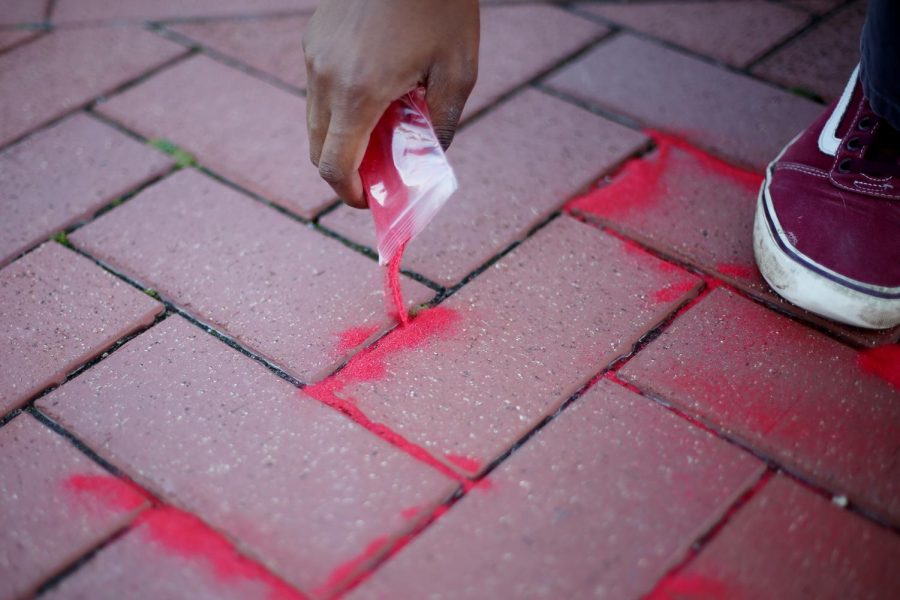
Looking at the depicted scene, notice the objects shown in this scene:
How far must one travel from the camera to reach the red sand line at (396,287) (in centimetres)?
138

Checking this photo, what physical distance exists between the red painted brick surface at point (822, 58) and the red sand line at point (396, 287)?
1.16m

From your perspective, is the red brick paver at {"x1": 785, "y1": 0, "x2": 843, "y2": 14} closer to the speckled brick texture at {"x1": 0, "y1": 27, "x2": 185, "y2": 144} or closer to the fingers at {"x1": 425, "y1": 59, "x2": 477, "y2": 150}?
the fingers at {"x1": 425, "y1": 59, "x2": 477, "y2": 150}

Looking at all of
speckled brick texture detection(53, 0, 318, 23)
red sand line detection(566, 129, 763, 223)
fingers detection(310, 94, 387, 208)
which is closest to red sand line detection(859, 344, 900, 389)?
red sand line detection(566, 129, 763, 223)

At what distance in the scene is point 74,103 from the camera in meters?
2.03

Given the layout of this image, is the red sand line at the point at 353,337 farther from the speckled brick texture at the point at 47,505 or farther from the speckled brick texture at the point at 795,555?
the speckled brick texture at the point at 795,555

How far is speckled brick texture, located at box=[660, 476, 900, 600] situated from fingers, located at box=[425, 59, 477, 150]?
2.27ft

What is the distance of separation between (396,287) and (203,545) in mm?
502

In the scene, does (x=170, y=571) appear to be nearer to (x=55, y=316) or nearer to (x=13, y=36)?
(x=55, y=316)

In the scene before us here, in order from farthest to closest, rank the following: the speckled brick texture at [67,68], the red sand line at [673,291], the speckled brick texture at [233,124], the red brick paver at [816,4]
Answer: the red brick paver at [816,4]
the speckled brick texture at [67,68]
the speckled brick texture at [233,124]
the red sand line at [673,291]

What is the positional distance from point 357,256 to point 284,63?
78 centimetres

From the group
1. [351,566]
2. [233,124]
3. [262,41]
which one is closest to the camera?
[351,566]

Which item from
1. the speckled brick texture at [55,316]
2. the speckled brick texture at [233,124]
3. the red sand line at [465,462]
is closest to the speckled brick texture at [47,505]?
the speckled brick texture at [55,316]

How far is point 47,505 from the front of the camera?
121 centimetres

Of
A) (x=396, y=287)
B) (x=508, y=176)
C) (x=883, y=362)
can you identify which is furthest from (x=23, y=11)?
(x=883, y=362)
